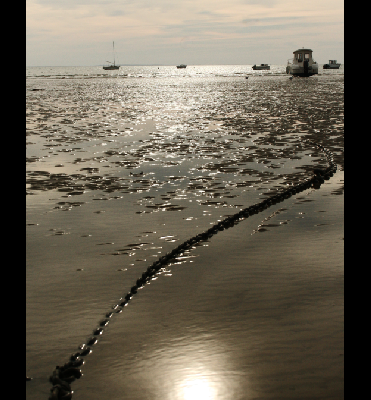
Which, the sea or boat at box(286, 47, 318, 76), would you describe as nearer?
the sea

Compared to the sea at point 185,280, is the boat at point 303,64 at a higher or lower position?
higher

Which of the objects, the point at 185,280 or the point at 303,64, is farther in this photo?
the point at 303,64

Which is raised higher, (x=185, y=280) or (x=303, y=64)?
(x=303, y=64)

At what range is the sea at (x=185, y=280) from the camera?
3.68 m

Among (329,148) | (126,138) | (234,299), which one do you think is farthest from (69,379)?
(126,138)

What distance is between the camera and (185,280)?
5590mm

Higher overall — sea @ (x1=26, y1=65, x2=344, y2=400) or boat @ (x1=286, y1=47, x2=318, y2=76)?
boat @ (x1=286, y1=47, x2=318, y2=76)

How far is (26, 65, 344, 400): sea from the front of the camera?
3684mm

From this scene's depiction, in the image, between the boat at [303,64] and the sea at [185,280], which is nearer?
the sea at [185,280]

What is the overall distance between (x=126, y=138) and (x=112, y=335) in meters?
14.2

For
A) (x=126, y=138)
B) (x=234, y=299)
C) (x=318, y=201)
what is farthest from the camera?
(x=126, y=138)
